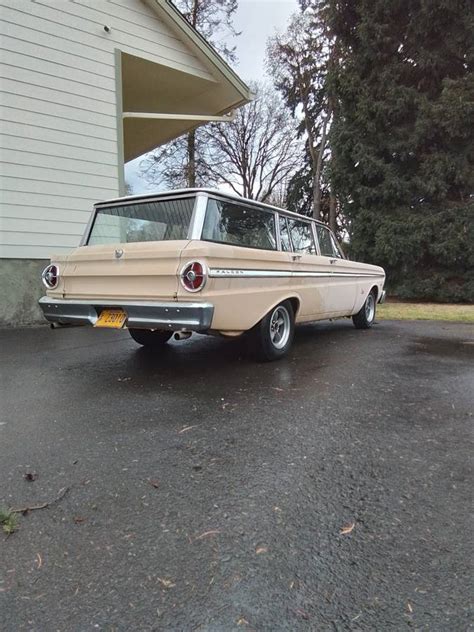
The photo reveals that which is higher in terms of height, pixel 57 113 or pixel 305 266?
pixel 57 113

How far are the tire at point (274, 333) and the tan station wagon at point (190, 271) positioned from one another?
0.04 ft

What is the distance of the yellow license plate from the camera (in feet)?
13.1

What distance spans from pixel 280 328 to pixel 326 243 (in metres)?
1.91

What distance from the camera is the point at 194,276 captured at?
3619mm

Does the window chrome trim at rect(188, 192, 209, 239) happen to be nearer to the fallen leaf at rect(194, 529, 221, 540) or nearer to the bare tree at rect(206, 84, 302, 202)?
the fallen leaf at rect(194, 529, 221, 540)

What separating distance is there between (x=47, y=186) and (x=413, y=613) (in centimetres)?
807

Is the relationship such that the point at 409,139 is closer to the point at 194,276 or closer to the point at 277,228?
the point at 277,228

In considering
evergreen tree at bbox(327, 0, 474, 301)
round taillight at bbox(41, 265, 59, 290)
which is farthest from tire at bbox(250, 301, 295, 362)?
evergreen tree at bbox(327, 0, 474, 301)

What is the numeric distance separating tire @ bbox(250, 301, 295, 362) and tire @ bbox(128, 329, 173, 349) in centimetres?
145

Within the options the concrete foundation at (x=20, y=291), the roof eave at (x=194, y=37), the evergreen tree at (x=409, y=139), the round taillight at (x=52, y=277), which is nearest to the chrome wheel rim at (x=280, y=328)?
the round taillight at (x=52, y=277)

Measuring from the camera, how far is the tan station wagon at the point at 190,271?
12.1ft

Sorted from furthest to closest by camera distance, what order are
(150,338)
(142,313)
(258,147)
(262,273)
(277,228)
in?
A: (258,147)
(150,338)
(277,228)
(262,273)
(142,313)

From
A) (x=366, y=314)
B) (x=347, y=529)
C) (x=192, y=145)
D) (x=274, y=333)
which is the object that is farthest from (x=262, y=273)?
(x=192, y=145)

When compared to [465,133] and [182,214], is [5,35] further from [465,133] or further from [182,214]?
[465,133]
